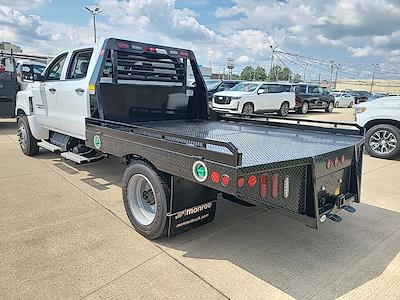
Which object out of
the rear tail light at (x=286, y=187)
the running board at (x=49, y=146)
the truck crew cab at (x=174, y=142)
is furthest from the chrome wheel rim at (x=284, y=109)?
the rear tail light at (x=286, y=187)

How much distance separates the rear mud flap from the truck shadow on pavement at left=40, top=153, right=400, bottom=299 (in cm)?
22

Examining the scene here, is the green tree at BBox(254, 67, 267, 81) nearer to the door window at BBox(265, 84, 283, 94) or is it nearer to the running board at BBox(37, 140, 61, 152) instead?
the door window at BBox(265, 84, 283, 94)

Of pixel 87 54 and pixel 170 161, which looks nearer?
pixel 170 161

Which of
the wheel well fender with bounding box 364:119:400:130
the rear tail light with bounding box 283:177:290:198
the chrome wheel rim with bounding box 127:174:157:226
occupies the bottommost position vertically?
the chrome wheel rim with bounding box 127:174:157:226

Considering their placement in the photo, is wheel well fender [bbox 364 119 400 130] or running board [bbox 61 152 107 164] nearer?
running board [bbox 61 152 107 164]

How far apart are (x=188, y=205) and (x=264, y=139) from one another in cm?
146

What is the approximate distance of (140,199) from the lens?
3.84m

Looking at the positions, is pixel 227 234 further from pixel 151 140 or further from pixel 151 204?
pixel 151 140

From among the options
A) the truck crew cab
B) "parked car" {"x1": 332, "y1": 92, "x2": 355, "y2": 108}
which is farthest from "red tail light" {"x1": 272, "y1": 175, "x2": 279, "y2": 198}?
"parked car" {"x1": 332, "y1": 92, "x2": 355, "y2": 108}

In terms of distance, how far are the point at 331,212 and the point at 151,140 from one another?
5.97ft

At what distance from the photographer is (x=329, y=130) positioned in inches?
175

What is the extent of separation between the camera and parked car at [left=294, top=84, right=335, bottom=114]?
67.7ft

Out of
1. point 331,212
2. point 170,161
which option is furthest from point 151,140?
point 331,212

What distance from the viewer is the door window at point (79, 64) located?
5.17m
